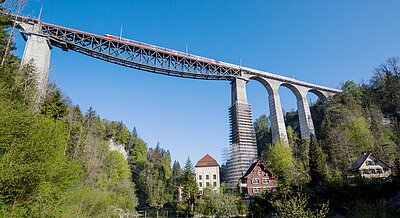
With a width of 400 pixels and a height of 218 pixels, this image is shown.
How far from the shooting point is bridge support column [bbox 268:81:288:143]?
39.7 m

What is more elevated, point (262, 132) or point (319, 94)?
point (319, 94)

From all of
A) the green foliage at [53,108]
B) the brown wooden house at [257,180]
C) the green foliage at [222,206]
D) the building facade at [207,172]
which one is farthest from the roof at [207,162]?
the green foliage at [53,108]

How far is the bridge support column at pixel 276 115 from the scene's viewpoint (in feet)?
130

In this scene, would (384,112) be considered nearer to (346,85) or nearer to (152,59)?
(346,85)

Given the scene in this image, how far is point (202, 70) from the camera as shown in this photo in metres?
36.7

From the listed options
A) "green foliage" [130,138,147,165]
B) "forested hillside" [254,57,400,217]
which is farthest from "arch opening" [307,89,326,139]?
"green foliage" [130,138,147,165]

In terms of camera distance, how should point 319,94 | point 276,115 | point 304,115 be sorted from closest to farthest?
point 276,115
point 304,115
point 319,94

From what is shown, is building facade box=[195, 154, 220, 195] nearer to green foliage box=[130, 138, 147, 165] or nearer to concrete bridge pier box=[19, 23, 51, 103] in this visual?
green foliage box=[130, 138, 147, 165]

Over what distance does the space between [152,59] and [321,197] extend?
24.2 meters

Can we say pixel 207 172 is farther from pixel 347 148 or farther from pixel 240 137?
pixel 347 148

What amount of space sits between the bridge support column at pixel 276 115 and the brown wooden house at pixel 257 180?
273 inches

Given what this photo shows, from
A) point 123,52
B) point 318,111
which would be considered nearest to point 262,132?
point 318,111

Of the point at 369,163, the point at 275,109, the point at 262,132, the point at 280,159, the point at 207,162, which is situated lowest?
the point at 369,163

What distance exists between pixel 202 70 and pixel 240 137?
1095 cm
